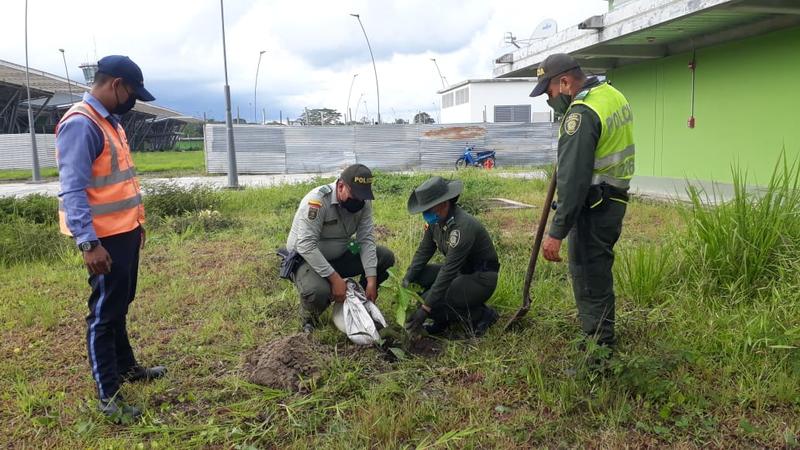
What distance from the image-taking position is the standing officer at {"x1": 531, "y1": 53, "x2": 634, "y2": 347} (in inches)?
115

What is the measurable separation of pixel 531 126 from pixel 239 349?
64.6ft

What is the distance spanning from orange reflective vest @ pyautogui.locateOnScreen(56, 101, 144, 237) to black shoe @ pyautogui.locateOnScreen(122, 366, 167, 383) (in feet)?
2.94

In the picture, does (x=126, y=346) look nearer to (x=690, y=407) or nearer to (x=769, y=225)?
(x=690, y=407)

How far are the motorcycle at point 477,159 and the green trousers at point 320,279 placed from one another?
16854 mm

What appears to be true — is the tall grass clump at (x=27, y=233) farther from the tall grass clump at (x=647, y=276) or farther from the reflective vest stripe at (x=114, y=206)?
the tall grass clump at (x=647, y=276)

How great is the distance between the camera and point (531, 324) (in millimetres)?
3738

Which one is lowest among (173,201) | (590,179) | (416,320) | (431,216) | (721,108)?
(416,320)

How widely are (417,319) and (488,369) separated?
581 mm

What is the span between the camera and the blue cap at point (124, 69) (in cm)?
284

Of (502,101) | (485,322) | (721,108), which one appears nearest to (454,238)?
(485,322)

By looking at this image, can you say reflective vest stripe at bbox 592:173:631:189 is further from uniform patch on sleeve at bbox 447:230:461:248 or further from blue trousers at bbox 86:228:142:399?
blue trousers at bbox 86:228:142:399

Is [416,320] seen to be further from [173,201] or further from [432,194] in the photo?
[173,201]

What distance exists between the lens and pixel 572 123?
2.93 meters

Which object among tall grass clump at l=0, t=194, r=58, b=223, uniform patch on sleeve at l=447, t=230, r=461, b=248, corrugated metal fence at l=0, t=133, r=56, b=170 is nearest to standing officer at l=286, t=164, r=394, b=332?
uniform patch on sleeve at l=447, t=230, r=461, b=248
